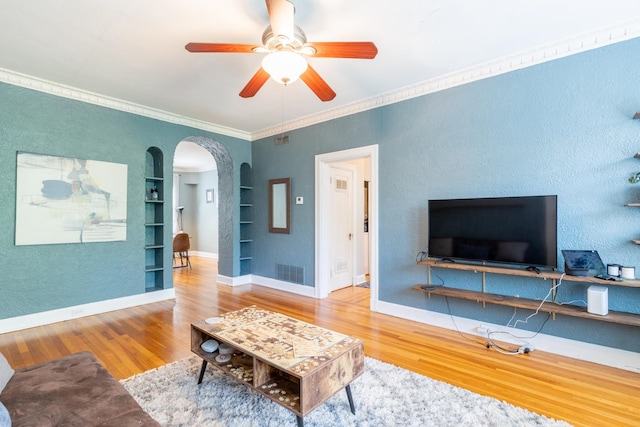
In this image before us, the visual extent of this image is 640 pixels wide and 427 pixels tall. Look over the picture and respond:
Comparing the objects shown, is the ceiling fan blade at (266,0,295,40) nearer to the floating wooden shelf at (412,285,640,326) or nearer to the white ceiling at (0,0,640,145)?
the white ceiling at (0,0,640,145)

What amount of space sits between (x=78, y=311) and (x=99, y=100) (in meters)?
2.72

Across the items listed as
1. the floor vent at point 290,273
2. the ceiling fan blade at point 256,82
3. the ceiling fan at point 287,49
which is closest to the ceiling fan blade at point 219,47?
the ceiling fan at point 287,49

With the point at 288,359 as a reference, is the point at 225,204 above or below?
above

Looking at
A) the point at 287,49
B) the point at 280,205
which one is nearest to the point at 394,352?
the point at 287,49

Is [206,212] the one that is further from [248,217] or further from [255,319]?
[255,319]

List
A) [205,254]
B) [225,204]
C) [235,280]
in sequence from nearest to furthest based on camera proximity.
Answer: [235,280]
[225,204]
[205,254]

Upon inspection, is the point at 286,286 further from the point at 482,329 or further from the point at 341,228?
the point at 482,329

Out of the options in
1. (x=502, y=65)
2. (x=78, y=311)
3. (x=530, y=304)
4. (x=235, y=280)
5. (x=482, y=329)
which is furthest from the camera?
(x=235, y=280)

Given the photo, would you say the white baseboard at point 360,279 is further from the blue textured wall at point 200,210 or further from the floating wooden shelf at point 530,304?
the blue textured wall at point 200,210

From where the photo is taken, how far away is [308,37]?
2.66m

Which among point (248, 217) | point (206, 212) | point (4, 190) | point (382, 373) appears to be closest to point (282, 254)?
point (248, 217)

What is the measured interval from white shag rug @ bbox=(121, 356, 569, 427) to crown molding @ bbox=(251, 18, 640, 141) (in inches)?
117

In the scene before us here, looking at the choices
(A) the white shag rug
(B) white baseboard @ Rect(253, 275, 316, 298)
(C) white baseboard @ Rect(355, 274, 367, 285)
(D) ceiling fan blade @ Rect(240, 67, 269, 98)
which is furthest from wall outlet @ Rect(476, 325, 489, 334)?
(D) ceiling fan blade @ Rect(240, 67, 269, 98)

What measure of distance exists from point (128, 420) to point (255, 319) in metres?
1.13
